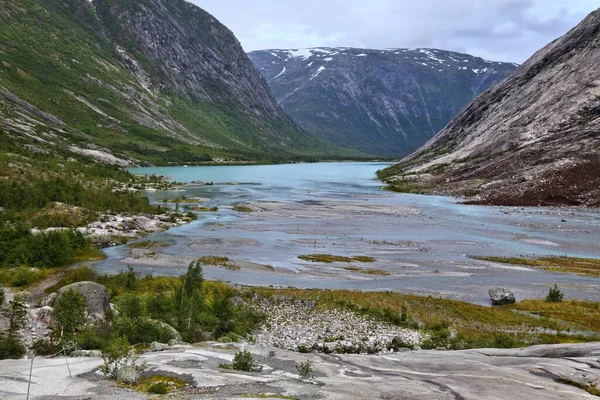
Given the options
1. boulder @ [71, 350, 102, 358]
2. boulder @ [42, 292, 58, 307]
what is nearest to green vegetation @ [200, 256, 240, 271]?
boulder @ [42, 292, 58, 307]

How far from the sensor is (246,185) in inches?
5556

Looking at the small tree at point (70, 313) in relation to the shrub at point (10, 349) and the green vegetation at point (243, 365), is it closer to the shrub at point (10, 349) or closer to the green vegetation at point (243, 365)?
the shrub at point (10, 349)

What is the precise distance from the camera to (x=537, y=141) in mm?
122312

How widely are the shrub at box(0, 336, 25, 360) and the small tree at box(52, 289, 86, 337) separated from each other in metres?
2.17

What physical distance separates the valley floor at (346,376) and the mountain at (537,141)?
85245 millimetres

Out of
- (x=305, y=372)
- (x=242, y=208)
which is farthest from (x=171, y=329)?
(x=242, y=208)

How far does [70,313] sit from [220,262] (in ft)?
87.1

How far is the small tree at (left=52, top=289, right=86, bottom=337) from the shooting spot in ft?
78.6

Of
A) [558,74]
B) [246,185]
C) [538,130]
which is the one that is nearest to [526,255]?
[538,130]

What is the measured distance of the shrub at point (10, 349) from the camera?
20906 mm

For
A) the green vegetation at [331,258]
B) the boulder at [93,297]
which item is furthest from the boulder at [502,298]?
the boulder at [93,297]

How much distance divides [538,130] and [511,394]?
130373 millimetres

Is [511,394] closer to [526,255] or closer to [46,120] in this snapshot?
[526,255]

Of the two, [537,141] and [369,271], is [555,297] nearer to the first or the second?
[369,271]
